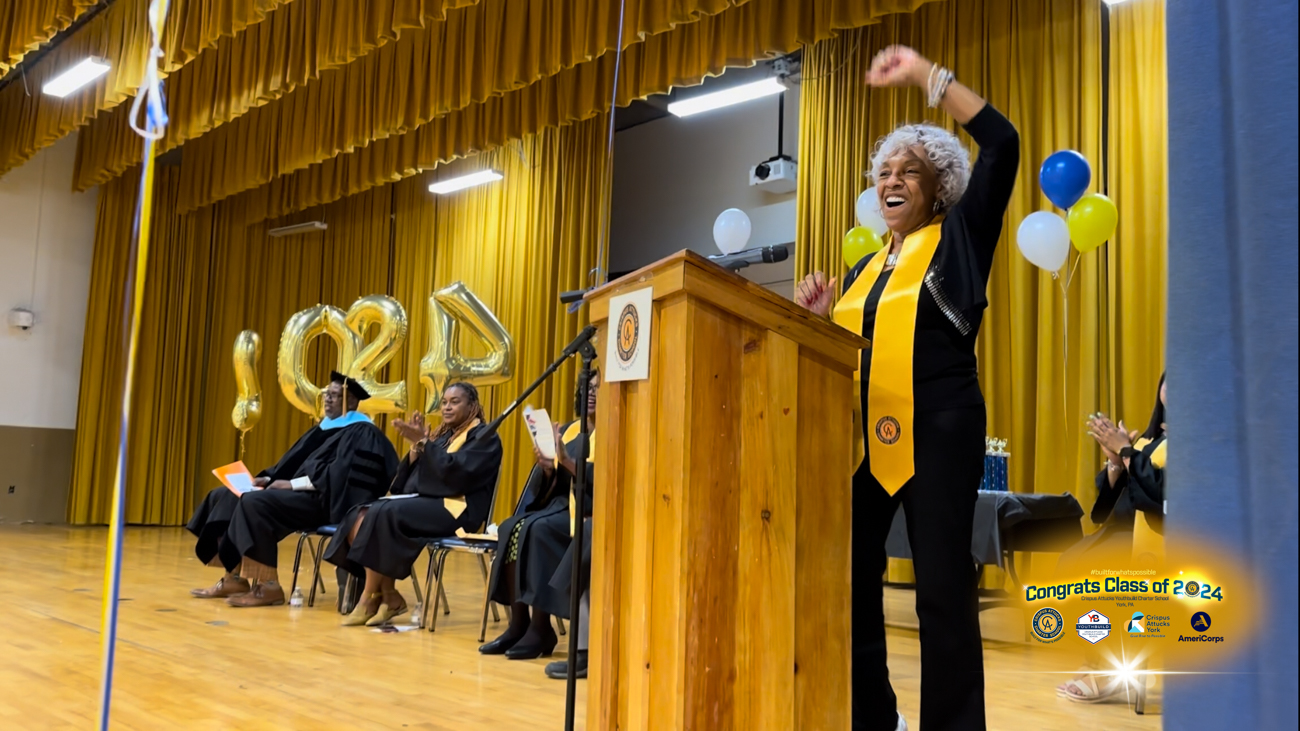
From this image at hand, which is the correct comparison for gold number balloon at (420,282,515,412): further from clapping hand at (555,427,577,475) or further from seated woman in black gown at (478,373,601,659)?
clapping hand at (555,427,577,475)

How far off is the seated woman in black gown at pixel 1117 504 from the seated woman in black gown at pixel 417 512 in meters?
2.69

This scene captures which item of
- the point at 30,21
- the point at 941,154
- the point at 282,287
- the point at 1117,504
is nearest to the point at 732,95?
the point at 30,21

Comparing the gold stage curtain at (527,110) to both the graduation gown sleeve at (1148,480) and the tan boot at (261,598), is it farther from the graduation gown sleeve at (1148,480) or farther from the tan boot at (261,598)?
the tan boot at (261,598)

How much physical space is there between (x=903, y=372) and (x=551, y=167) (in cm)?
865

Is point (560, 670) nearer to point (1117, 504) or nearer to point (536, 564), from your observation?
point (536, 564)

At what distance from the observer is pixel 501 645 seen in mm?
4301

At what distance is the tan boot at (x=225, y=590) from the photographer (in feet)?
18.9

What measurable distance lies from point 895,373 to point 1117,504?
2.03 meters

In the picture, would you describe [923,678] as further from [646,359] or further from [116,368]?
[116,368]

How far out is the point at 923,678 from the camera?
6.19 feet

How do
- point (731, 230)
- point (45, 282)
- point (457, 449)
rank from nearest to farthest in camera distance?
point (457, 449) → point (731, 230) → point (45, 282)

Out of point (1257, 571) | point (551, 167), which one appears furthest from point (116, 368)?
point (1257, 571)

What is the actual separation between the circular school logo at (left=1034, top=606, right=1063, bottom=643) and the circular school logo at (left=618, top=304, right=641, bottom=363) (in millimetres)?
903

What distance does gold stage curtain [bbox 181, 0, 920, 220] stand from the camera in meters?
5.91
